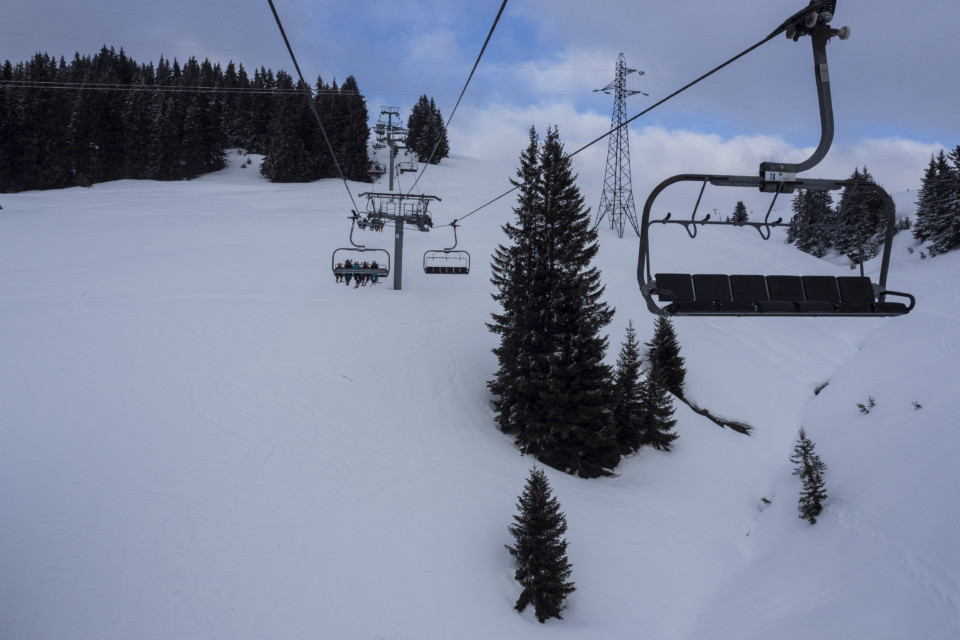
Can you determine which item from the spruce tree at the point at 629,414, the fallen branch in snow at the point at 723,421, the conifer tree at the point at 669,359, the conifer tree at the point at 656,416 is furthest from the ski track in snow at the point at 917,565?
the conifer tree at the point at 669,359

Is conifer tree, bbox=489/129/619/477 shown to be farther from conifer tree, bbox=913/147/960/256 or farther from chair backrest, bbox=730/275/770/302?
conifer tree, bbox=913/147/960/256

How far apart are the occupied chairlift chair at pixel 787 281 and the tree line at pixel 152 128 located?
55187 millimetres

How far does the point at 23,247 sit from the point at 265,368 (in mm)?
21086

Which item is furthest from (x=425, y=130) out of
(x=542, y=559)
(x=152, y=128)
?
(x=542, y=559)

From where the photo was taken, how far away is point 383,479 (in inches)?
504

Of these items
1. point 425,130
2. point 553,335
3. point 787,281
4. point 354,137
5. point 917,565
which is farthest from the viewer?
point 425,130

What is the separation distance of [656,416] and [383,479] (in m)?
10.5

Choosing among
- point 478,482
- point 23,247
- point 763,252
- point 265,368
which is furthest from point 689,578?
point 763,252

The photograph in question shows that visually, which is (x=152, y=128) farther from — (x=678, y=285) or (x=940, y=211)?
(x=940, y=211)

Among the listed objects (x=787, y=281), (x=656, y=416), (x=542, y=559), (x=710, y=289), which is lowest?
(x=542, y=559)

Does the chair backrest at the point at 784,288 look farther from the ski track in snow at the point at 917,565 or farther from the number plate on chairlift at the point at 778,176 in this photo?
the ski track in snow at the point at 917,565

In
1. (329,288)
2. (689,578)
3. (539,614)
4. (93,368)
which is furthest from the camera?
(329,288)

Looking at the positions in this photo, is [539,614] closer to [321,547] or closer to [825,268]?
[321,547]

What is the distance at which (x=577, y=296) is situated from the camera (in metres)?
16.7
